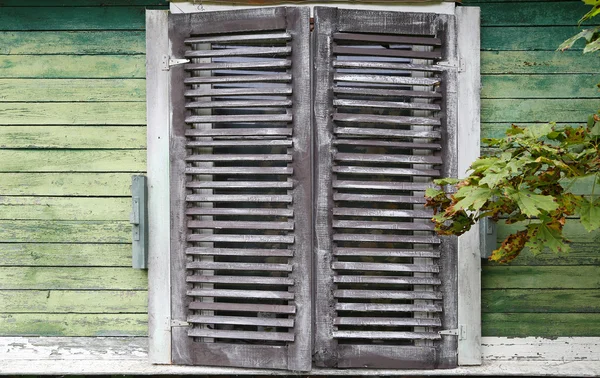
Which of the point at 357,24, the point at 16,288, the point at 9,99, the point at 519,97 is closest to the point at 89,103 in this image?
the point at 9,99

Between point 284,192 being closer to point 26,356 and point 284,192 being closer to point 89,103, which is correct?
point 89,103

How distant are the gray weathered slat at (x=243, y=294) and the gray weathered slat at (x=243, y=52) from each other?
1.14m

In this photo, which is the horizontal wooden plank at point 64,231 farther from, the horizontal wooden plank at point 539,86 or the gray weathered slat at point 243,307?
the horizontal wooden plank at point 539,86

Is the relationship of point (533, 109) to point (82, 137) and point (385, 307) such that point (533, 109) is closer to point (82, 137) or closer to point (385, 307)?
point (385, 307)

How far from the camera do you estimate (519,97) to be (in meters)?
2.93

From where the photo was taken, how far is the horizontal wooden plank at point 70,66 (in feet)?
9.71

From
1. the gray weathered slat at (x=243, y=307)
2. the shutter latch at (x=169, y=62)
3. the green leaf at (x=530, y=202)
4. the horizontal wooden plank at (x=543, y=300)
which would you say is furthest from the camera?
the horizontal wooden plank at (x=543, y=300)

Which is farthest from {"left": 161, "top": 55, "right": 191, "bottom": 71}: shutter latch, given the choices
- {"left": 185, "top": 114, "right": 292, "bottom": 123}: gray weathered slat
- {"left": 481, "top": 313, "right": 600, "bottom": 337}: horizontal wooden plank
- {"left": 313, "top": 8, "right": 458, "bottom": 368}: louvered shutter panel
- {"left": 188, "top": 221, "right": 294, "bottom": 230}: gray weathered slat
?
{"left": 481, "top": 313, "right": 600, "bottom": 337}: horizontal wooden plank

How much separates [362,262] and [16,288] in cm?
180

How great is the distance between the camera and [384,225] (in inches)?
107

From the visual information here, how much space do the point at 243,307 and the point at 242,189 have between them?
1.89 feet

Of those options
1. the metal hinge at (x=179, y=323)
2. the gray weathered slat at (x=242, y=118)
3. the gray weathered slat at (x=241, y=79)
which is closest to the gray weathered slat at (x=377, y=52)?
the gray weathered slat at (x=241, y=79)

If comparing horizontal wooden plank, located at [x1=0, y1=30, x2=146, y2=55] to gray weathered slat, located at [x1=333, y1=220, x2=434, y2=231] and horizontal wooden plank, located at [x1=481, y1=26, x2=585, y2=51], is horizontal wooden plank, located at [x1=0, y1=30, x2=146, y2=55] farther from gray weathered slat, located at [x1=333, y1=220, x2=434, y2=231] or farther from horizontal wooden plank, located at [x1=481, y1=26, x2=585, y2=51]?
horizontal wooden plank, located at [x1=481, y1=26, x2=585, y2=51]

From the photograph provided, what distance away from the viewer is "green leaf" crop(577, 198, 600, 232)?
7.04 feet
